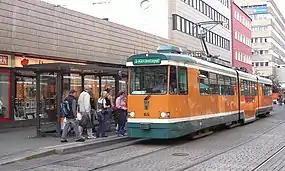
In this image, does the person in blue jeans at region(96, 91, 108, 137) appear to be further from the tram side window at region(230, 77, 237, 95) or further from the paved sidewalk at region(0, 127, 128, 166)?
the tram side window at region(230, 77, 237, 95)

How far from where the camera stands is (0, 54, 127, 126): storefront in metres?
17.1

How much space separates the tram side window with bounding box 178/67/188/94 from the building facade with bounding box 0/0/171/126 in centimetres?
482

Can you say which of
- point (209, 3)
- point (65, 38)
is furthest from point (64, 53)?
point (209, 3)

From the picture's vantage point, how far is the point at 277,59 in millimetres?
113438

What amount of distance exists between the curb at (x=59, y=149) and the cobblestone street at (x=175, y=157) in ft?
0.78

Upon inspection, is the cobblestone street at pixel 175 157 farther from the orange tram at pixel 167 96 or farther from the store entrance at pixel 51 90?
the store entrance at pixel 51 90

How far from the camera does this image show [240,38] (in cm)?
6944

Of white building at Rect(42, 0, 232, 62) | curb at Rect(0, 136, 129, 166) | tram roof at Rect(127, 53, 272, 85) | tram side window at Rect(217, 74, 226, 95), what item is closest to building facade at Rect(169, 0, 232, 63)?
white building at Rect(42, 0, 232, 62)

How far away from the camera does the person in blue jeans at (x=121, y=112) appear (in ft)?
56.7

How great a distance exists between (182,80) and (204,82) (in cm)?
248

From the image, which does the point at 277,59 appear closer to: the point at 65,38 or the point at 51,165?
the point at 65,38

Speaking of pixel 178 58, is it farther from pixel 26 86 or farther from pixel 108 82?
pixel 26 86

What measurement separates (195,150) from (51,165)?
494 centimetres

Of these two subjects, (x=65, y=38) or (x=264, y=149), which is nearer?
(x=264, y=149)
